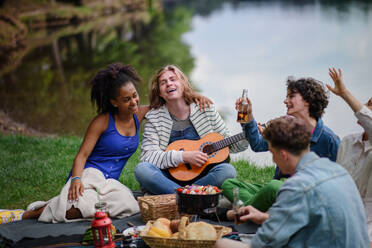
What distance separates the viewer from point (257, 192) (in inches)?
161

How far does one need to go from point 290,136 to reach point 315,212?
0.44m

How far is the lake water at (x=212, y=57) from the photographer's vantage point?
1187cm

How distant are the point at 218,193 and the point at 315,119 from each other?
3.41 ft

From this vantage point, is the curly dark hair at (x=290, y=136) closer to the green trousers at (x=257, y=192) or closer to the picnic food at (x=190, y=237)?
the picnic food at (x=190, y=237)

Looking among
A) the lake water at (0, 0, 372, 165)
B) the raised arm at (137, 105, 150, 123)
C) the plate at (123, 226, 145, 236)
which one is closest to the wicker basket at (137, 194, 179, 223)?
the plate at (123, 226, 145, 236)

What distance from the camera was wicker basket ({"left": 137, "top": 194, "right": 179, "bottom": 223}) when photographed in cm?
423

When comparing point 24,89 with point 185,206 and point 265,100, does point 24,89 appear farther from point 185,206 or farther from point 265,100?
point 185,206

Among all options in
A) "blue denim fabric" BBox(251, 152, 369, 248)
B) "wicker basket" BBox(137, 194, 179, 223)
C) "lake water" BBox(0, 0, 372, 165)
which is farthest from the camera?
"lake water" BBox(0, 0, 372, 165)

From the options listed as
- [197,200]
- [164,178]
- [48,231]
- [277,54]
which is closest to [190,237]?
[197,200]

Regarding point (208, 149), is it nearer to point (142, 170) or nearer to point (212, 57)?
point (142, 170)

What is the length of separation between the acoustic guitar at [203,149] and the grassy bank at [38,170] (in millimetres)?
1154

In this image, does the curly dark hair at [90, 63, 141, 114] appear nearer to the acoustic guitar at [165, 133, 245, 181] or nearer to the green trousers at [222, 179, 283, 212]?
the acoustic guitar at [165, 133, 245, 181]

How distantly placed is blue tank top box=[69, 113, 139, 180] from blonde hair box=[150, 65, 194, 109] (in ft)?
1.61

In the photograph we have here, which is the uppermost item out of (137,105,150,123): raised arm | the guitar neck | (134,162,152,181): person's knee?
(137,105,150,123): raised arm
